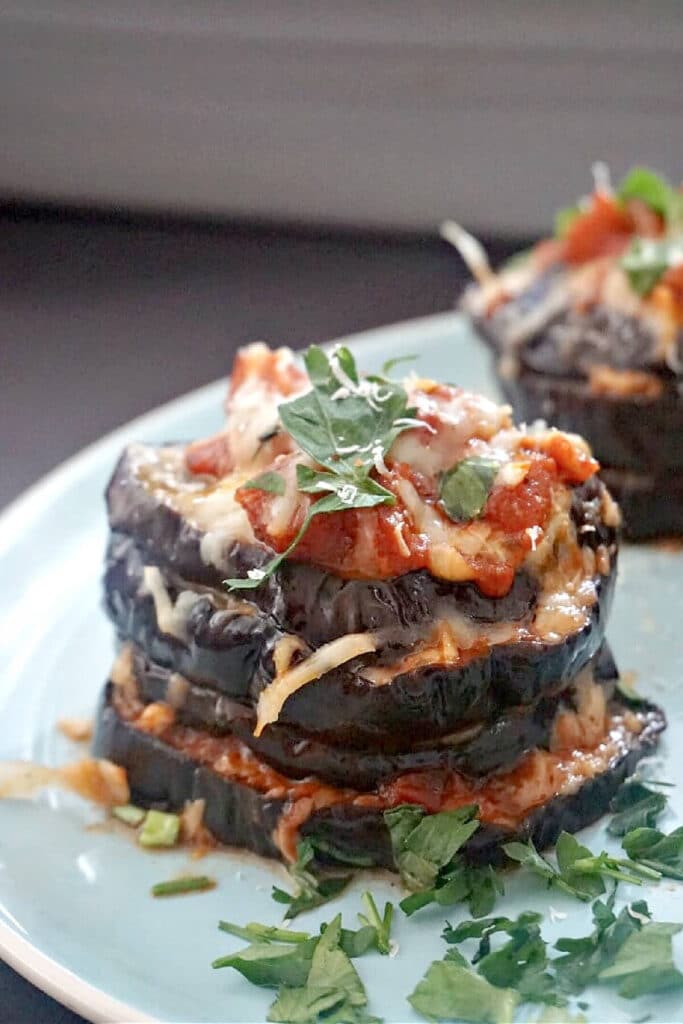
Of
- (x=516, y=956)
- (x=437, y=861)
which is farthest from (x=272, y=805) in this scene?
→ (x=516, y=956)

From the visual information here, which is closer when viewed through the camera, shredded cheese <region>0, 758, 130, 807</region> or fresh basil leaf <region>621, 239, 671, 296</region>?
shredded cheese <region>0, 758, 130, 807</region>

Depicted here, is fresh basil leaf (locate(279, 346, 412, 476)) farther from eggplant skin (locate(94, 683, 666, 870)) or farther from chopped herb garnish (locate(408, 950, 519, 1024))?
chopped herb garnish (locate(408, 950, 519, 1024))

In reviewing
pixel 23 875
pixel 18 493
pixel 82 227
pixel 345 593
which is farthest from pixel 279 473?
pixel 82 227

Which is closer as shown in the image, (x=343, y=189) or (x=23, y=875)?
(x=23, y=875)

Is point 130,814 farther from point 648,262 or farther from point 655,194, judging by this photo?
point 655,194

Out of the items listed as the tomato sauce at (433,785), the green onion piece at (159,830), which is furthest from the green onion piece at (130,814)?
the tomato sauce at (433,785)

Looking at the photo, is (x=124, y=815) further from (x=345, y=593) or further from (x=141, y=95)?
(x=141, y=95)

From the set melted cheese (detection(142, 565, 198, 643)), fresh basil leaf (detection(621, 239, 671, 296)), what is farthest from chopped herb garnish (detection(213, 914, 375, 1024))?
fresh basil leaf (detection(621, 239, 671, 296))
